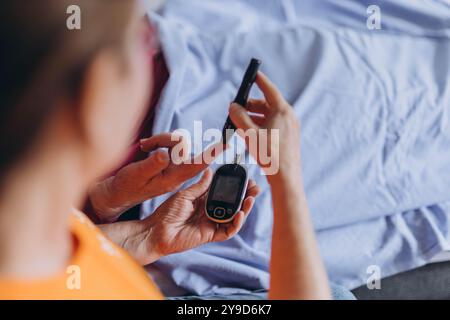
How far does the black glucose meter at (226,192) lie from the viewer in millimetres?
709

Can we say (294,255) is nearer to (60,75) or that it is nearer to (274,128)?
(274,128)

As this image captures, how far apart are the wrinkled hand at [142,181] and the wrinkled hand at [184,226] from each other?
28mm

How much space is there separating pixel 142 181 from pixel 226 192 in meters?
0.12

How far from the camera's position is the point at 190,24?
3.19 feet

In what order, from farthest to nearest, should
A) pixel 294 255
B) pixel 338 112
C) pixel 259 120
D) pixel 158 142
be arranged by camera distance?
pixel 338 112, pixel 158 142, pixel 259 120, pixel 294 255

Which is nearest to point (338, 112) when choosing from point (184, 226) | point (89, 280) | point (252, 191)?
point (252, 191)

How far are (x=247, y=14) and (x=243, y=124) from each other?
1.40ft

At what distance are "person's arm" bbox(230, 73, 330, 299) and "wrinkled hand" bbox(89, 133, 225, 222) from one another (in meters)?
0.12

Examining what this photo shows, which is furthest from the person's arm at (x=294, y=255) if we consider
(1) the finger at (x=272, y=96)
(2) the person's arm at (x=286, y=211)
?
(1) the finger at (x=272, y=96)

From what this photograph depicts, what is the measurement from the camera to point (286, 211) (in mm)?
574

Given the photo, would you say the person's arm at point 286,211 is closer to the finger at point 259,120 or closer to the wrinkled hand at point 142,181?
the finger at point 259,120
